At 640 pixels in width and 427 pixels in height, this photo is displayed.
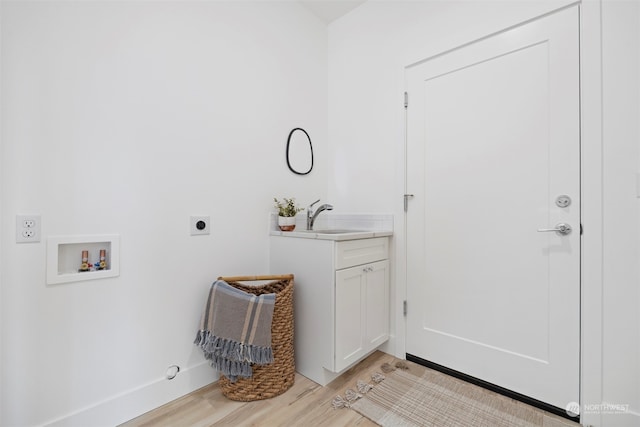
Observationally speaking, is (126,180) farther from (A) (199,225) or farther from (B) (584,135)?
(B) (584,135)

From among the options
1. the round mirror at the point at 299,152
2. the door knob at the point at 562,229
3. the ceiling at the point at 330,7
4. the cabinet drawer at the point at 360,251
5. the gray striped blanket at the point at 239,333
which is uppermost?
the ceiling at the point at 330,7

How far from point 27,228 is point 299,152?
162cm

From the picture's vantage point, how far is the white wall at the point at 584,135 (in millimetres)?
1311

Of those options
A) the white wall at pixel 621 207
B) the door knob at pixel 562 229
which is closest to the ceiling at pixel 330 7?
the white wall at pixel 621 207

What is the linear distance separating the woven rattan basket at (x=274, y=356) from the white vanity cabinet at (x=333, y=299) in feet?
0.41

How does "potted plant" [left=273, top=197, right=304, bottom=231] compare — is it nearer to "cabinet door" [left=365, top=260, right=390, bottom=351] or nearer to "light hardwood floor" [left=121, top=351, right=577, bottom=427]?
"cabinet door" [left=365, top=260, right=390, bottom=351]

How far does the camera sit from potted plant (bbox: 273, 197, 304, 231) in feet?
6.74

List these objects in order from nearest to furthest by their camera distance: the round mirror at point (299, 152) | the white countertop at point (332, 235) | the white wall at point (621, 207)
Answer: the white wall at point (621, 207) < the white countertop at point (332, 235) < the round mirror at point (299, 152)

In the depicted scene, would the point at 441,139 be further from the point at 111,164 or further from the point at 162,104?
the point at 111,164

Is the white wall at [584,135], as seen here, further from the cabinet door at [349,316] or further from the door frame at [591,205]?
the cabinet door at [349,316]

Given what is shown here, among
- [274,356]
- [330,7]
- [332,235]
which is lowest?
[274,356]

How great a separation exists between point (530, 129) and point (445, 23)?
0.88 metres

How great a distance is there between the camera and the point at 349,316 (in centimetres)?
175

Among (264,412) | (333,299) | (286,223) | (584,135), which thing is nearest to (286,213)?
(286,223)
